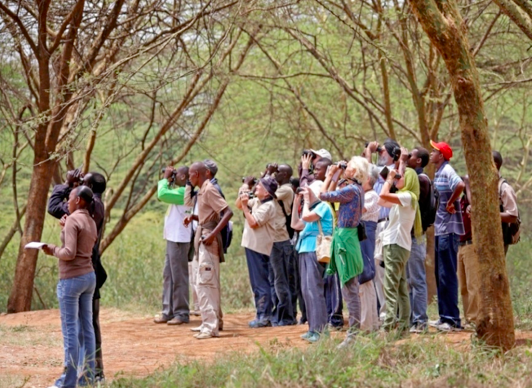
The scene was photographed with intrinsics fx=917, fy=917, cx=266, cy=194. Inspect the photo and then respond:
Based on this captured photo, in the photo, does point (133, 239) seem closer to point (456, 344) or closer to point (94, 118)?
point (94, 118)

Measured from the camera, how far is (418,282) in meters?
8.94

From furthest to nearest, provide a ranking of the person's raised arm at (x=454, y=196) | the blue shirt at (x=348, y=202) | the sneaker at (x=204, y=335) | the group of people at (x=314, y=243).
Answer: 1. the sneaker at (x=204, y=335)
2. the person's raised arm at (x=454, y=196)
3. the blue shirt at (x=348, y=202)
4. the group of people at (x=314, y=243)

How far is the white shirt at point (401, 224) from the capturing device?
26.9 ft

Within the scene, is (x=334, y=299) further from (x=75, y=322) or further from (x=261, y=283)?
(x=75, y=322)

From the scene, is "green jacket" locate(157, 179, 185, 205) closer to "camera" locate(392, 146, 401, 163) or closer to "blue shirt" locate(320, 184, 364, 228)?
"camera" locate(392, 146, 401, 163)

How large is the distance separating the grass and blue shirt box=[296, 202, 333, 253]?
1695 millimetres

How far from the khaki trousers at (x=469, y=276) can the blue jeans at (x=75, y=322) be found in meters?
3.73

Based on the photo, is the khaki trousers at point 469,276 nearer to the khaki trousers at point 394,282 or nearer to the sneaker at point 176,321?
the khaki trousers at point 394,282

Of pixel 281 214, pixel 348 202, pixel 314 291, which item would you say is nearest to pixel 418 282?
pixel 314 291

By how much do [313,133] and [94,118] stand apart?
8.63 meters

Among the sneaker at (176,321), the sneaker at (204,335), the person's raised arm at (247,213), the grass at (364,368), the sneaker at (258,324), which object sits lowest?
the grass at (364,368)

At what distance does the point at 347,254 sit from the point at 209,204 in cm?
233

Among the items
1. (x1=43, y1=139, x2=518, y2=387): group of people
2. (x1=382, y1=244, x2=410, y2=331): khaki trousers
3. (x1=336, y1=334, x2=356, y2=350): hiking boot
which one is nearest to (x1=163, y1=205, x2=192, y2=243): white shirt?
(x1=43, y1=139, x2=518, y2=387): group of people

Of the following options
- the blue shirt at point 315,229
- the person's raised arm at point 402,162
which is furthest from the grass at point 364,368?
the person's raised arm at point 402,162
